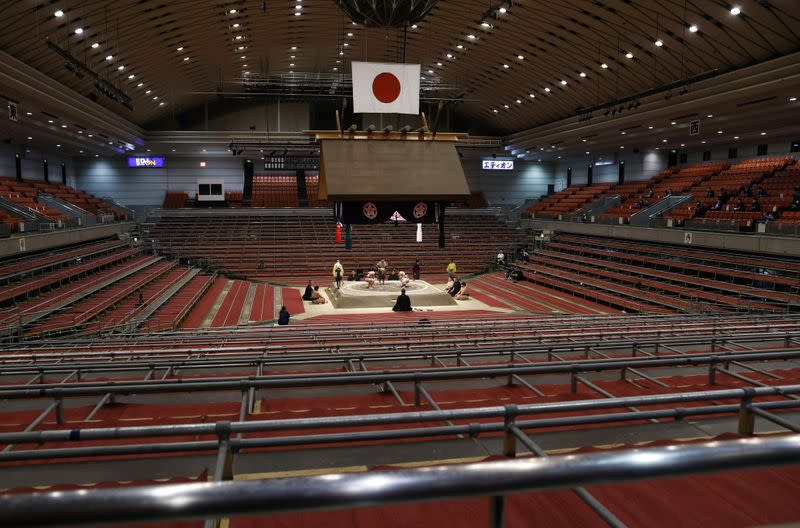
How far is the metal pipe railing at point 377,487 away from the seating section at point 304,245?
27235 millimetres

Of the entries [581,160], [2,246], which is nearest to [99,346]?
[2,246]

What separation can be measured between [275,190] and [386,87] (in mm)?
29939

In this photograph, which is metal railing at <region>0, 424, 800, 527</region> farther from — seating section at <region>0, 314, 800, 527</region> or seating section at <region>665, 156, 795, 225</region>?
seating section at <region>665, 156, 795, 225</region>

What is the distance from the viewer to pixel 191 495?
871 mm

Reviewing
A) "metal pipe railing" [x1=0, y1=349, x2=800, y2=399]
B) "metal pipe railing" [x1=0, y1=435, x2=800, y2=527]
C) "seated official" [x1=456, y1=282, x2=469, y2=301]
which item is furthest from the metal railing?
"seated official" [x1=456, y1=282, x2=469, y2=301]

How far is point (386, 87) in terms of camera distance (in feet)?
41.5

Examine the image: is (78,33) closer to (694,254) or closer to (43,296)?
(43,296)

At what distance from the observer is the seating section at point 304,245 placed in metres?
30.0

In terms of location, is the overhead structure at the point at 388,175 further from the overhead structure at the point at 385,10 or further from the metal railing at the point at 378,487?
the metal railing at the point at 378,487

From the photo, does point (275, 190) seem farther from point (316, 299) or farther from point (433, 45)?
point (316, 299)

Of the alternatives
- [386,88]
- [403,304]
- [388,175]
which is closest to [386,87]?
[386,88]

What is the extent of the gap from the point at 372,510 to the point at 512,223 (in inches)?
1508

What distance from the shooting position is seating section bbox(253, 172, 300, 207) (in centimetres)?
3931

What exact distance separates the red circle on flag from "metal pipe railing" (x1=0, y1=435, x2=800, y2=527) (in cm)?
1250
